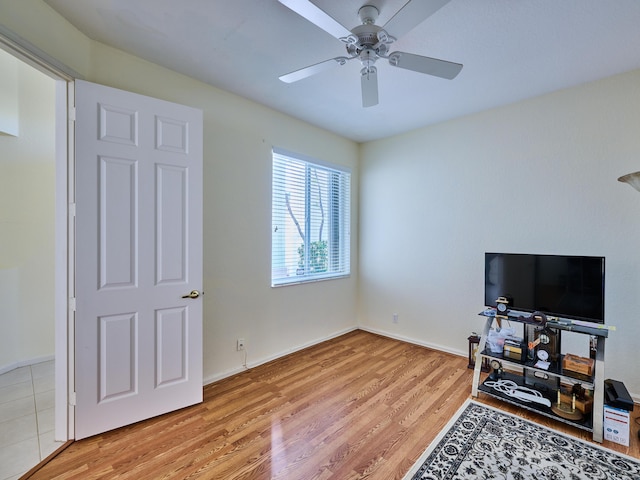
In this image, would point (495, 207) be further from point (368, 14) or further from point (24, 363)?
point (24, 363)

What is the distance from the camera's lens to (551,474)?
1.63m

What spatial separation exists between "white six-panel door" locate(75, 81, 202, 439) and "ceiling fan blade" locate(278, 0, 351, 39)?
4.23ft

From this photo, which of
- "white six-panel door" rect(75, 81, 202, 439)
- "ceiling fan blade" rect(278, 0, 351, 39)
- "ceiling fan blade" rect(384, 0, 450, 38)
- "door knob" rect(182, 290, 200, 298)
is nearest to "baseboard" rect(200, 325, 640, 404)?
"white six-panel door" rect(75, 81, 202, 439)

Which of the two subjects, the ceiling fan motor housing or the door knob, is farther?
the door knob

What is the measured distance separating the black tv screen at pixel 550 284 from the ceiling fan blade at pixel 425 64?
165cm

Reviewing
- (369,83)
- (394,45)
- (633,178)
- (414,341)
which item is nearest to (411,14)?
(369,83)

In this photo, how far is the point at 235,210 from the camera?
2.83 m

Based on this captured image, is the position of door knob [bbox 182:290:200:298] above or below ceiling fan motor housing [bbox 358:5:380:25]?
below

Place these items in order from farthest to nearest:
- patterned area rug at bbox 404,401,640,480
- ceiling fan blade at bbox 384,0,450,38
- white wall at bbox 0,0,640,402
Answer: white wall at bbox 0,0,640,402 < patterned area rug at bbox 404,401,640,480 < ceiling fan blade at bbox 384,0,450,38

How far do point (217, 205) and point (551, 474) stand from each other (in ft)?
9.89

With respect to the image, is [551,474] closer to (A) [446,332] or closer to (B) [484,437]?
(B) [484,437]

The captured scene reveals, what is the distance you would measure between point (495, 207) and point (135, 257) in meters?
3.34

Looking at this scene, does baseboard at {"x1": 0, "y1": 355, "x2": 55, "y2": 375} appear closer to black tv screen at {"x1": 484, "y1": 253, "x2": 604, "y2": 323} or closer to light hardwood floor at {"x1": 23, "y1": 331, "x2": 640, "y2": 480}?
light hardwood floor at {"x1": 23, "y1": 331, "x2": 640, "y2": 480}

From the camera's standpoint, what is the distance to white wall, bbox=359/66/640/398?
7.80 ft
